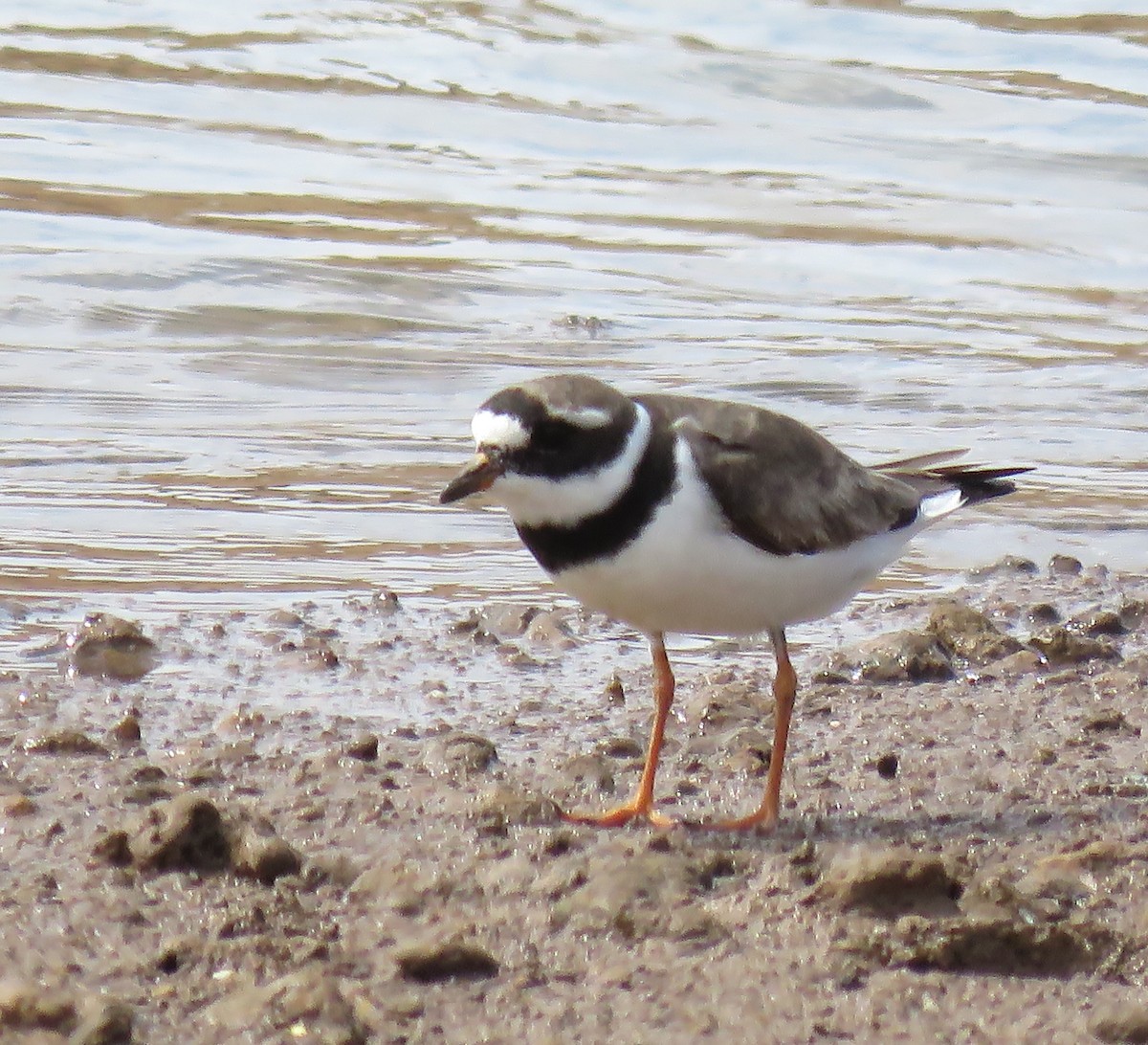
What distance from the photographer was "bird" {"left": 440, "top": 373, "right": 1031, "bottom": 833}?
425 centimetres

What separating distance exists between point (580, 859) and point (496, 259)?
272 inches

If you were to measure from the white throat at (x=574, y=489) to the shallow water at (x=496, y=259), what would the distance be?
6.10 feet

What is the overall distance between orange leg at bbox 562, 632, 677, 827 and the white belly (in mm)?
180

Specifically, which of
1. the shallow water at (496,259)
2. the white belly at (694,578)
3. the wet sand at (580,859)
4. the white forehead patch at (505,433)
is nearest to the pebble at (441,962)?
the wet sand at (580,859)

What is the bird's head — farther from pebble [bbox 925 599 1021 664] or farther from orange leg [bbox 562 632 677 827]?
pebble [bbox 925 599 1021 664]

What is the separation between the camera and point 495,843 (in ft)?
13.4

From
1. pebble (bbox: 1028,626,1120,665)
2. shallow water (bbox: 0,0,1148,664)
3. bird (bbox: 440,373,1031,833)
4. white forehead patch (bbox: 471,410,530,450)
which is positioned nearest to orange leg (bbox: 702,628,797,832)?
bird (bbox: 440,373,1031,833)

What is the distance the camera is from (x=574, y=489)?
424 cm

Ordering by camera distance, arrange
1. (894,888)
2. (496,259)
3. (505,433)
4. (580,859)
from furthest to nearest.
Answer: (496,259), (505,433), (580,859), (894,888)

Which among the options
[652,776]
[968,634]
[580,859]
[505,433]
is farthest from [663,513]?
[968,634]

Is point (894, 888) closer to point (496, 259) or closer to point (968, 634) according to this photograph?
point (968, 634)

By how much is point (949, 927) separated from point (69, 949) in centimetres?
153

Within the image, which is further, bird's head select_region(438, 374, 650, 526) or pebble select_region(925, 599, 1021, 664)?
pebble select_region(925, 599, 1021, 664)

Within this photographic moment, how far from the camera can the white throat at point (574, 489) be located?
4.24m
